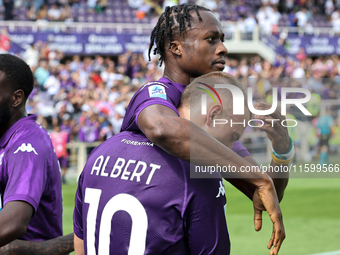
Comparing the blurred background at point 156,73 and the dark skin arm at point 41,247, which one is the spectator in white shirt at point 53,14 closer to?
the blurred background at point 156,73

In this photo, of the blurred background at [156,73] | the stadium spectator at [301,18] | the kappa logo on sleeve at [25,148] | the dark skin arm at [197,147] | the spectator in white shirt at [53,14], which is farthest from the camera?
the stadium spectator at [301,18]

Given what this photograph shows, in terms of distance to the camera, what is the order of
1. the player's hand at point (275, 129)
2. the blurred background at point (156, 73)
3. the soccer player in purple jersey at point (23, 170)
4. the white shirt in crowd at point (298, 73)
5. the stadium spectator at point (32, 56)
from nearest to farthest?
1. the player's hand at point (275, 129)
2. the soccer player in purple jersey at point (23, 170)
3. the blurred background at point (156, 73)
4. the stadium spectator at point (32, 56)
5. the white shirt in crowd at point (298, 73)

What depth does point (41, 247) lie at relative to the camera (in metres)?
2.95

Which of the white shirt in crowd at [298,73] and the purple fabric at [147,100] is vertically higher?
the purple fabric at [147,100]

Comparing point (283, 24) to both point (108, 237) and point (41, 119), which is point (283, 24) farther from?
point (108, 237)

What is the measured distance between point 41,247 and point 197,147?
145cm

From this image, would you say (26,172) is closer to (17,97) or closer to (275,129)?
(17,97)

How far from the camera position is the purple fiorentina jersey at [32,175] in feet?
8.97

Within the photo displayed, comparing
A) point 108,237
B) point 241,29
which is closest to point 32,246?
point 108,237

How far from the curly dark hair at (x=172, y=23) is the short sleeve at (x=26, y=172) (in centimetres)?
96

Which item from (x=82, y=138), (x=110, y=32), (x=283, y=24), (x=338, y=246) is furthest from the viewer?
(x=283, y=24)

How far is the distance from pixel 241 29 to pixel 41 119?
43.9ft

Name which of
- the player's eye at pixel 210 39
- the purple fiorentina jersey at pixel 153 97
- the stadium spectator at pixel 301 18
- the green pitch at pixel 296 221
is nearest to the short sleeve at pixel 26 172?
the purple fiorentina jersey at pixel 153 97

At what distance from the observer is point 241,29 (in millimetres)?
24844
